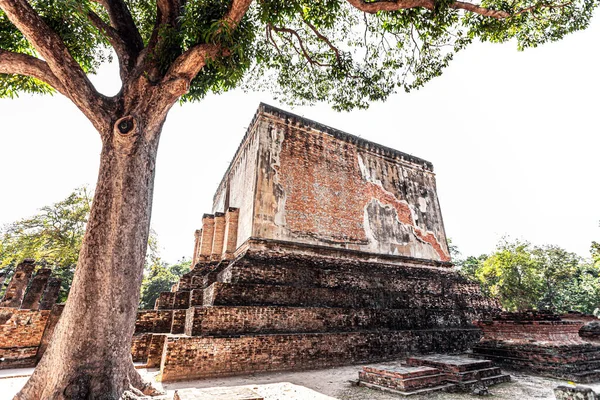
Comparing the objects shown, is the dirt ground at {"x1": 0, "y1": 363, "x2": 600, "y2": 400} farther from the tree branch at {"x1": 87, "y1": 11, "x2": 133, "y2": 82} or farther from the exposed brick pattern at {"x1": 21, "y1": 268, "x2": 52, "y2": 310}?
the tree branch at {"x1": 87, "y1": 11, "x2": 133, "y2": 82}

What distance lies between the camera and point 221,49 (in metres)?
4.52

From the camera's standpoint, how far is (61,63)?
12.7 feet

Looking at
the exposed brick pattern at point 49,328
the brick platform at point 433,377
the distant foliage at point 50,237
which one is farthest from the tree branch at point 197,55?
the distant foliage at point 50,237

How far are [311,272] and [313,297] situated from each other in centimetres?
82

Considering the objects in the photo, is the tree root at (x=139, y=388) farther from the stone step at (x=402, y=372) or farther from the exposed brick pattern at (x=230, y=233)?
the exposed brick pattern at (x=230, y=233)

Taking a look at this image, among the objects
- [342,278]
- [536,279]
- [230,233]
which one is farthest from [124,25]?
[536,279]

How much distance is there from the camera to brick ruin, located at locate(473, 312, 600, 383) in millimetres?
5297

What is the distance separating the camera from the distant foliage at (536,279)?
74.7 feet

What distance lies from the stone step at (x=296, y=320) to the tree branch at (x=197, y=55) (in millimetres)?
4101

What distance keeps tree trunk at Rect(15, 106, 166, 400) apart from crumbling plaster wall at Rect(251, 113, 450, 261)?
3.93 meters

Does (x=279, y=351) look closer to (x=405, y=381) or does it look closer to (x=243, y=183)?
(x=405, y=381)

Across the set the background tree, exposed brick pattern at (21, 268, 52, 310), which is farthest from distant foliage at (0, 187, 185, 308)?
the background tree

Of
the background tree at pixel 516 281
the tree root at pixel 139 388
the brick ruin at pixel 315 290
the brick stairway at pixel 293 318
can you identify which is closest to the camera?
the tree root at pixel 139 388

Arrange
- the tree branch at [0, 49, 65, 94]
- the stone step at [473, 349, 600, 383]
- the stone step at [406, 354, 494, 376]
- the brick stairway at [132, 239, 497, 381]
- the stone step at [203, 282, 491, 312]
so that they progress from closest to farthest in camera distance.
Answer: the tree branch at [0, 49, 65, 94], the stone step at [406, 354, 494, 376], the stone step at [473, 349, 600, 383], the brick stairway at [132, 239, 497, 381], the stone step at [203, 282, 491, 312]
